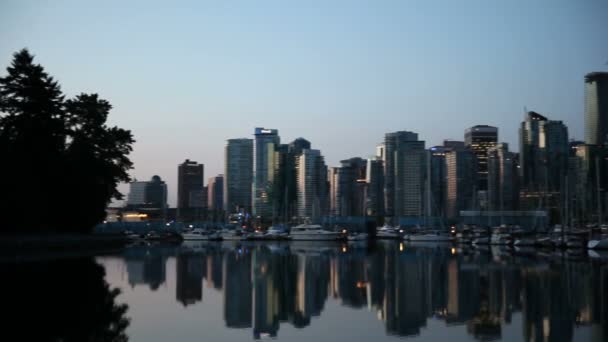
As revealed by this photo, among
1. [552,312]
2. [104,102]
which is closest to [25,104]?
[104,102]

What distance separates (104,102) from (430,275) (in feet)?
147

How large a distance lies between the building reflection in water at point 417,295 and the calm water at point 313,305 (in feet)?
0.15

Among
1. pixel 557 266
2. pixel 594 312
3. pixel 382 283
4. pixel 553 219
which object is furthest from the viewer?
pixel 553 219

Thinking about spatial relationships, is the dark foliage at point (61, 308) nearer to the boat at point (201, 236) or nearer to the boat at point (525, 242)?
the boat at point (525, 242)

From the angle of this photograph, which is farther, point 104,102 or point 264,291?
point 104,102

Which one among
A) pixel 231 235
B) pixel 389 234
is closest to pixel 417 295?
pixel 231 235

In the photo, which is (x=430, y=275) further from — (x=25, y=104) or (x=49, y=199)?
(x=25, y=104)

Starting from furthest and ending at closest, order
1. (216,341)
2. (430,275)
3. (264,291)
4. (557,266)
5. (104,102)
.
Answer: (104,102) → (557,266) → (430,275) → (264,291) → (216,341)

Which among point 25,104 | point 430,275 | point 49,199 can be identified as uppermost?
point 25,104

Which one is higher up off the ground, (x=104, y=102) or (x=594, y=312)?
(x=104, y=102)

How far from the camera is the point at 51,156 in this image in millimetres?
56719

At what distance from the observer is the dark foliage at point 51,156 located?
52.2 m

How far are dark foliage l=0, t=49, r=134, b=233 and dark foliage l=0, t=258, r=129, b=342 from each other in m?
16.8

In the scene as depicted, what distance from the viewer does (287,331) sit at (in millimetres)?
19672
